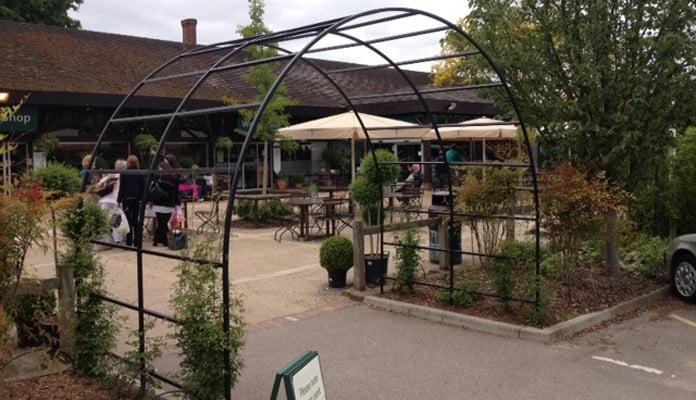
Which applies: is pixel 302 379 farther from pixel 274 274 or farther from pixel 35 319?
pixel 274 274

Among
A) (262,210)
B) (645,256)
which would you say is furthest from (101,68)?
→ (645,256)

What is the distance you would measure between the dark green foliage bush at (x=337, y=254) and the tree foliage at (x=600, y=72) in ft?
9.71

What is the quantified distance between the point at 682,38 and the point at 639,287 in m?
3.23

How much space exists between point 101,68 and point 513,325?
67.2ft

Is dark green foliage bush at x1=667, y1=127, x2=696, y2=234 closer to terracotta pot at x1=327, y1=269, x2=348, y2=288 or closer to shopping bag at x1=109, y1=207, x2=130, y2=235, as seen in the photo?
terracotta pot at x1=327, y1=269, x2=348, y2=288

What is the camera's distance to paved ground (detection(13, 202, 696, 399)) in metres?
5.52

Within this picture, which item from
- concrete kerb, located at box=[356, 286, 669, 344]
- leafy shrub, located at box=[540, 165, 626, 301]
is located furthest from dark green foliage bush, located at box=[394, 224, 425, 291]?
leafy shrub, located at box=[540, 165, 626, 301]

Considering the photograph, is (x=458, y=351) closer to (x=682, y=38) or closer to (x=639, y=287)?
(x=639, y=287)

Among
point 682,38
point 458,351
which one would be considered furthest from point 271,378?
point 682,38

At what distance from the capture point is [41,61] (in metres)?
22.2

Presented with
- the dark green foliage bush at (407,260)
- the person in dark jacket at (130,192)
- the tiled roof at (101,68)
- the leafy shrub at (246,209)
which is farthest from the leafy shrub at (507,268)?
the tiled roof at (101,68)

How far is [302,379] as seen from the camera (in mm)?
3318

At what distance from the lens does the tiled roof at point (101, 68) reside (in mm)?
21203

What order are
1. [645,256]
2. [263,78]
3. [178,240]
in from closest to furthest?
[645,256] → [178,240] → [263,78]
